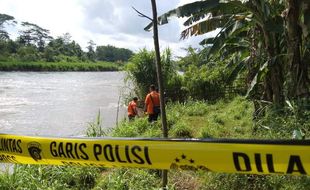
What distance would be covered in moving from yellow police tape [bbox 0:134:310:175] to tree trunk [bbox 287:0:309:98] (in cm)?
537

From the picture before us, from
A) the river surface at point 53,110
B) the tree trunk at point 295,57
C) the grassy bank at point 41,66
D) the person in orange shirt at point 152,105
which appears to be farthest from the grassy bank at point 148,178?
the grassy bank at point 41,66

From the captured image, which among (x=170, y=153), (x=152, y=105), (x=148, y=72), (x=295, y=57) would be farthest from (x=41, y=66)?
(x=170, y=153)

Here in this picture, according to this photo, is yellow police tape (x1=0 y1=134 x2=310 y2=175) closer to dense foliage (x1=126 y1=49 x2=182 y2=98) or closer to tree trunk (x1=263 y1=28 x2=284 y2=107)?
tree trunk (x1=263 y1=28 x2=284 y2=107)

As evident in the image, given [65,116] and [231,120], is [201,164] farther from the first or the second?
[65,116]

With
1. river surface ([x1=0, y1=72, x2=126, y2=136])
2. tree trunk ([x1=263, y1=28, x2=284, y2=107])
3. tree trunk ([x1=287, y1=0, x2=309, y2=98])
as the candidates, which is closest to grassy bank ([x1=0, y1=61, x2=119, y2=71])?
river surface ([x1=0, y1=72, x2=126, y2=136])

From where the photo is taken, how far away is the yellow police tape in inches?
113

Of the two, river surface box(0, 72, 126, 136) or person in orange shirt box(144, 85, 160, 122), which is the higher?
person in orange shirt box(144, 85, 160, 122)

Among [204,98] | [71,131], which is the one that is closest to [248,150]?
[71,131]

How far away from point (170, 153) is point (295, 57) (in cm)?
561

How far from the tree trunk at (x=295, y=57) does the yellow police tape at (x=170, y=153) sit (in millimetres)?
5367

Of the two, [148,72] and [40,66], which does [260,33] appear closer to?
[148,72]

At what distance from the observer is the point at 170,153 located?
10.9 feet

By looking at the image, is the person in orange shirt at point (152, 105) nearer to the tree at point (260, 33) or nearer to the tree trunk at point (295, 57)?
the tree at point (260, 33)

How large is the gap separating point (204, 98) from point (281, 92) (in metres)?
9.71
